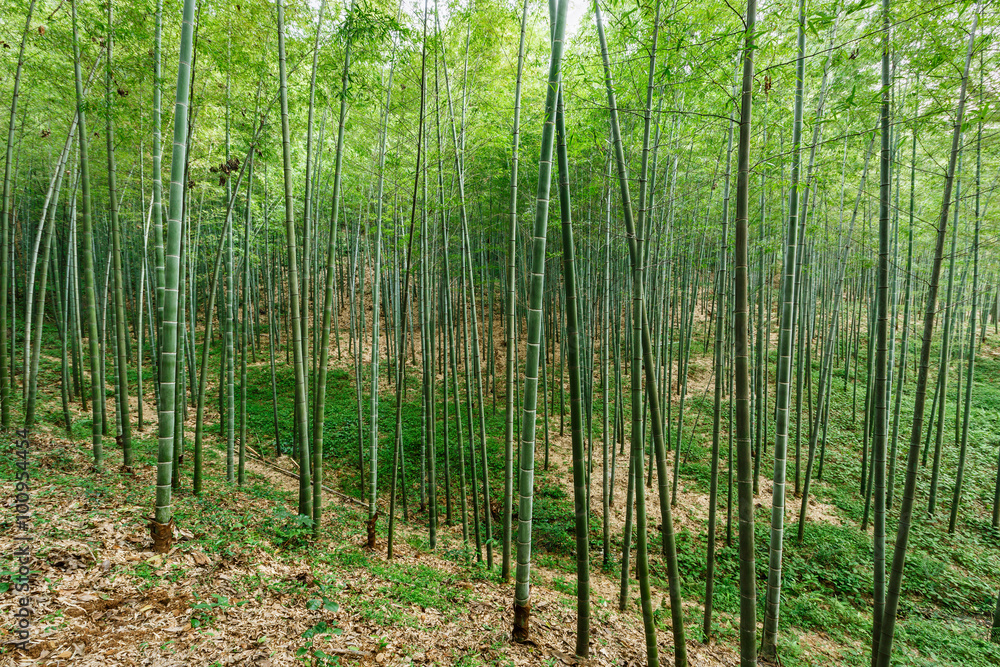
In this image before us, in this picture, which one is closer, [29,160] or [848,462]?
[848,462]

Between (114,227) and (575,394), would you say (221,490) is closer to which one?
(114,227)

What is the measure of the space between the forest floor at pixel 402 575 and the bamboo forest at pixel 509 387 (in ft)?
0.10

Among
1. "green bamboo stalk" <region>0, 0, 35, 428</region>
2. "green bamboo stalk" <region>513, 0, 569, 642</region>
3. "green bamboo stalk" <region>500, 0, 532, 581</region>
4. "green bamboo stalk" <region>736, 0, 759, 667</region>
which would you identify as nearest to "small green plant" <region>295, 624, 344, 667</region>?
"green bamboo stalk" <region>513, 0, 569, 642</region>

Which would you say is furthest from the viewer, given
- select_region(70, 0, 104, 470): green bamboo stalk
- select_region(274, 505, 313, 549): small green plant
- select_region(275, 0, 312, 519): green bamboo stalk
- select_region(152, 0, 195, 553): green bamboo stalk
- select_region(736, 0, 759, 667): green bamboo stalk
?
select_region(274, 505, 313, 549): small green plant

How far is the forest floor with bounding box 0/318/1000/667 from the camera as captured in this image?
242 centimetres

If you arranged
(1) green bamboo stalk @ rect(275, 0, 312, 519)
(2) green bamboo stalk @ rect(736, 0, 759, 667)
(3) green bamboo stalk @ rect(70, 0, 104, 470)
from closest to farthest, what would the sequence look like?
(2) green bamboo stalk @ rect(736, 0, 759, 667)
(1) green bamboo stalk @ rect(275, 0, 312, 519)
(3) green bamboo stalk @ rect(70, 0, 104, 470)

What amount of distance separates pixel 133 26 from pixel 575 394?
533cm

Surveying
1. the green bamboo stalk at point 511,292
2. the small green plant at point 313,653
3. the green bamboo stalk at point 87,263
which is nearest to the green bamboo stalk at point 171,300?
the small green plant at point 313,653

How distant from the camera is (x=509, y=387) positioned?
11.8 feet

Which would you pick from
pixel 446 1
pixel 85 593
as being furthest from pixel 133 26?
pixel 85 593

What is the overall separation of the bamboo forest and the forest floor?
0.10 feet

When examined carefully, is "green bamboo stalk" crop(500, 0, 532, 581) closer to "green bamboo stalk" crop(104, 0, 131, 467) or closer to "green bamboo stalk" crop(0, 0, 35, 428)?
"green bamboo stalk" crop(104, 0, 131, 467)

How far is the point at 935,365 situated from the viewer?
1250 centimetres
